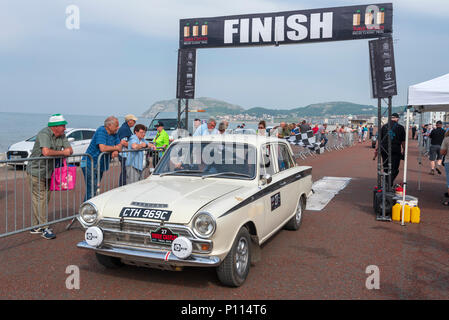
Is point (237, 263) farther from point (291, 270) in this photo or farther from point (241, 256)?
point (291, 270)

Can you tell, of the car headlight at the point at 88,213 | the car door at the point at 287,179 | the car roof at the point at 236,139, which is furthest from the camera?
the car door at the point at 287,179

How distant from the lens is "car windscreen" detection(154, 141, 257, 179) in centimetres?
508

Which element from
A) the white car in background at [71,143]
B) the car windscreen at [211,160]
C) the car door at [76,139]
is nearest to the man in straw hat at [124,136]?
the car windscreen at [211,160]

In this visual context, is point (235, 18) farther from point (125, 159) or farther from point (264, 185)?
point (264, 185)

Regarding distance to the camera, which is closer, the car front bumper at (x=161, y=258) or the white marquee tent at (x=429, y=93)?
the car front bumper at (x=161, y=258)

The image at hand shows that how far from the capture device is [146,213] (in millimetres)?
4020

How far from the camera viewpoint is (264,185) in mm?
4941

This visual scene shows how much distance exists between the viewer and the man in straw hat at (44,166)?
586 centimetres

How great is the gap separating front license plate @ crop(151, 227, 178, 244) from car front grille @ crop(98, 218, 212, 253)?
0.03 m

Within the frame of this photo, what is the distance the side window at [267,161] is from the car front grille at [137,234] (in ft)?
5.26

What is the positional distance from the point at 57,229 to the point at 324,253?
440cm

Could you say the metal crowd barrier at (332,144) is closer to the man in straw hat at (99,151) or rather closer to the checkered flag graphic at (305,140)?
the checkered flag graphic at (305,140)
